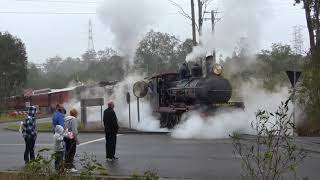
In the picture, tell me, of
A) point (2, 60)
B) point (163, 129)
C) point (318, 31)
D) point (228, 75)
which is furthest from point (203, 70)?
point (2, 60)

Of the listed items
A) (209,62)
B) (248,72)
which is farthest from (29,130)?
(248,72)

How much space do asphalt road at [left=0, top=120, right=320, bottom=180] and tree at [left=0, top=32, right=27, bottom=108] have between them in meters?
41.1

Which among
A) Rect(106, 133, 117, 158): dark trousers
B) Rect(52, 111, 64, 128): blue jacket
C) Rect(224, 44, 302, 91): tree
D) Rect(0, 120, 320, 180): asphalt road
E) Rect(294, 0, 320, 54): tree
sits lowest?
Rect(0, 120, 320, 180): asphalt road

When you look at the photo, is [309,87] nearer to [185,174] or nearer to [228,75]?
[228,75]

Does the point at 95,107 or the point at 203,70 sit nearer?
the point at 203,70

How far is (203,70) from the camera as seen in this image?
26.5 meters

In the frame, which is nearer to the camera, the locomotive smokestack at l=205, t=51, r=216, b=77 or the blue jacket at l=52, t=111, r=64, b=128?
the blue jacket at l=52, t=111, r=64, b=128

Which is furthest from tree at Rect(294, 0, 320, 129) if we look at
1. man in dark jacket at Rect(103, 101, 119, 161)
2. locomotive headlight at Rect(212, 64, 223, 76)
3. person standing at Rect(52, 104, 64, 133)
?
person standing at Rect(52, 104, 64, 133)

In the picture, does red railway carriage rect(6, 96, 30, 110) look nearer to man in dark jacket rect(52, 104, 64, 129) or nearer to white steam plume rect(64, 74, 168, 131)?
white steam plume rect(64, 74, 168, 131)

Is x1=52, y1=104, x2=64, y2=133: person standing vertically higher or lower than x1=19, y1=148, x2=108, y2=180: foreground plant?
higher

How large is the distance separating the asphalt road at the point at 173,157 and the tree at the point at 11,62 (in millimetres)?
41121

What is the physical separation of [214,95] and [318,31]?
6085 mm

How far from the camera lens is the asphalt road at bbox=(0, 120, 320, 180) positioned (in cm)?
1291

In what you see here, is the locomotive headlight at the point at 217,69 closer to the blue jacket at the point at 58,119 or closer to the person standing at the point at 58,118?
the person standing at the point at 58,118
